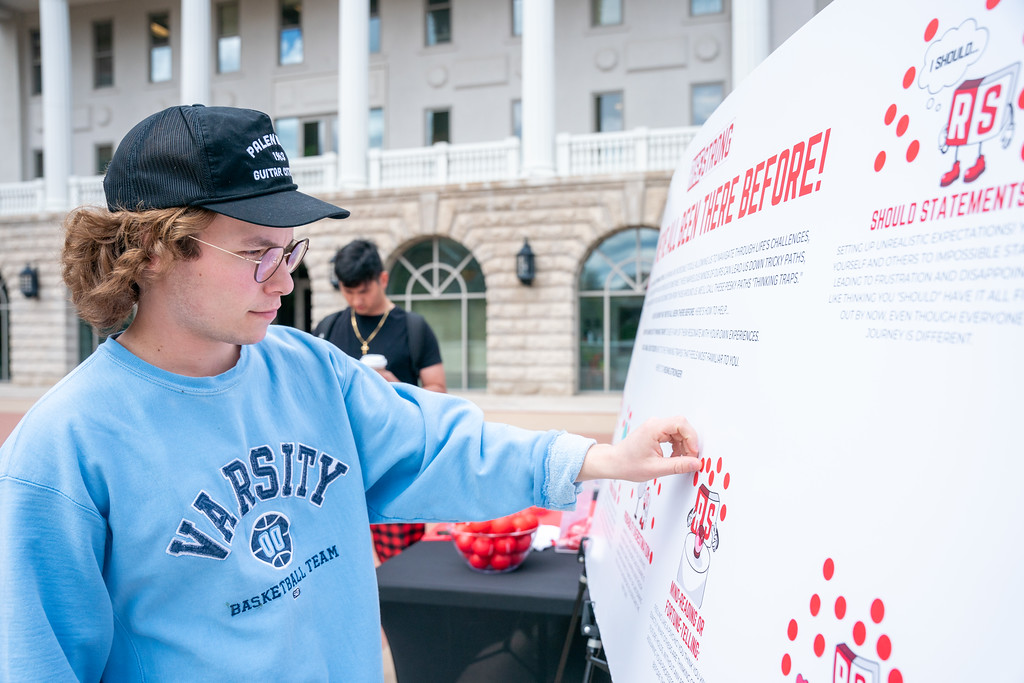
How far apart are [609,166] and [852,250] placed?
1263 cm

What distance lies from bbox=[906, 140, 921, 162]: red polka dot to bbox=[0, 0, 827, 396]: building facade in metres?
11.8

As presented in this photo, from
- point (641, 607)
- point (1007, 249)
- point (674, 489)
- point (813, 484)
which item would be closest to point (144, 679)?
point (641, 607)

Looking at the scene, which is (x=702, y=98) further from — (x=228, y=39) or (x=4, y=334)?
(x=4, y=334)

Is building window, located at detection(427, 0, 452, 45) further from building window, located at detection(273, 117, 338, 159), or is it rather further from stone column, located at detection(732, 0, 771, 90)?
stone column, located at detection(732, 0, 771, 90)

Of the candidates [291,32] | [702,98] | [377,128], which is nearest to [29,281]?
[291,32]

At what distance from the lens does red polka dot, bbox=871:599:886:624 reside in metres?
Result: 0.68

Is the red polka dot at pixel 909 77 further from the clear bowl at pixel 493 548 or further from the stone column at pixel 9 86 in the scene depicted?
the stone column at pixel 9 86

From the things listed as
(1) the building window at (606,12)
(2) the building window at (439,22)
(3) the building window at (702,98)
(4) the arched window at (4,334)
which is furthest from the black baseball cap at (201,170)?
(4) the arched window at (4,334)

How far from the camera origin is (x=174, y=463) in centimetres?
124

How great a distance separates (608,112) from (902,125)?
49.5 ft

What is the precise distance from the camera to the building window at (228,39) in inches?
674

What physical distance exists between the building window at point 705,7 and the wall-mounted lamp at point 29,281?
15.6 meters

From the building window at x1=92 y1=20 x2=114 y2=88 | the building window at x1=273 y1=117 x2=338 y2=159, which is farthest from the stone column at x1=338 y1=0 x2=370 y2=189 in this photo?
the building window at x1=92 y1=20 x2=114 y2=88

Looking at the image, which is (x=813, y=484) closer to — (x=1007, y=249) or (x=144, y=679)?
(x=1007, y=249)
